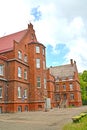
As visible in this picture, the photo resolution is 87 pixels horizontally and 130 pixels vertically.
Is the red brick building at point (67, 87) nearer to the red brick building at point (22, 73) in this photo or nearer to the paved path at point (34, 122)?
the red brick building at point (22, 73)

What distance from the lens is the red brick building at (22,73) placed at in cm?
3586

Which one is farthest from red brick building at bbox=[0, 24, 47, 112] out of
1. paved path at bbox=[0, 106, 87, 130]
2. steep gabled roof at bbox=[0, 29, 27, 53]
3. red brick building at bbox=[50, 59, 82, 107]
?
red brick building at bbox=[50, 59, 82, 107]

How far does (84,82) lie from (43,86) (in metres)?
41.6

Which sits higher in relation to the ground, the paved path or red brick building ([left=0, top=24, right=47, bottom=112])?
red brick building ([left=0, top=24, right=47, bottom=112])

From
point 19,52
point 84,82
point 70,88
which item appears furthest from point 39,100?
point 84,82

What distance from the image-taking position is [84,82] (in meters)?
80.9

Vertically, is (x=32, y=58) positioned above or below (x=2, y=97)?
above

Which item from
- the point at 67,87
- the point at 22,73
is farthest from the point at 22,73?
the point at 67,87

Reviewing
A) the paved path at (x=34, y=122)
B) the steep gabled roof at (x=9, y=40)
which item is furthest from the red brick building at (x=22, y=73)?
the paved path at (x=34, y=122)

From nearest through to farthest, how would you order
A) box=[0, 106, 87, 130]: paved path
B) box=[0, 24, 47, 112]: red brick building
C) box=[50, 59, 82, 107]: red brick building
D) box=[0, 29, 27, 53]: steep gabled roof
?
box=[0, 106, 87, 130]: paved path
box=[0, 24, 47, 112]: red brick building
box=[0, 29, 27, 53]: steep gabled roof
box=[50, 59, 82, 107]: red brick building

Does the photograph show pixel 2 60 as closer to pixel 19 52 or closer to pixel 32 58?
pixel 19 52

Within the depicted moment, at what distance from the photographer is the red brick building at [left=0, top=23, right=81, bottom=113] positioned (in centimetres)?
3586

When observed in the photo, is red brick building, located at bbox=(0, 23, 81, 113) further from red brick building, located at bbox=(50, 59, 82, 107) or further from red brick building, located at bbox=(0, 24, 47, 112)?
red brick building, located at bbox=(50, 59, 82, 107)

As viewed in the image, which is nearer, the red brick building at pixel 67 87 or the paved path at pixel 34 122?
the paved path at pixel 34 122
